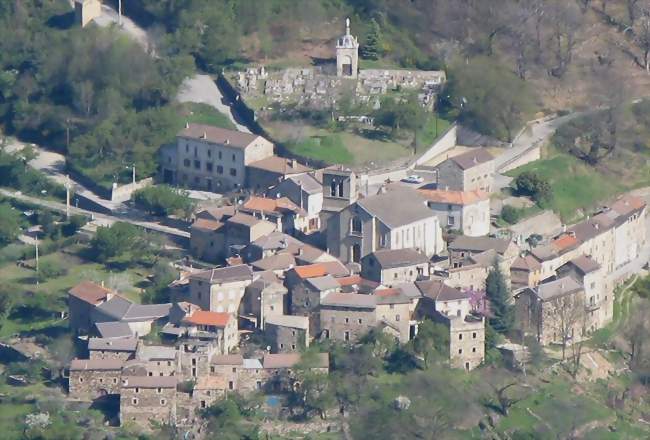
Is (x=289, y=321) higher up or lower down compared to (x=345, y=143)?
lower down

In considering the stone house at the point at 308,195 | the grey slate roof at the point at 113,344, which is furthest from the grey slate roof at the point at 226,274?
the stone house at the point at 308,195

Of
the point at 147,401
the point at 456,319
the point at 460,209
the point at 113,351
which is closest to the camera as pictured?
the point at 147,401

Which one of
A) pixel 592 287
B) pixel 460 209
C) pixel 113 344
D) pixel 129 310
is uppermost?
pixel 460 209

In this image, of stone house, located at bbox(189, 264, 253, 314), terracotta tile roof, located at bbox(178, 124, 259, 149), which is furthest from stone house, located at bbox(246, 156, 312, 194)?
stone house, located at bbox(189, 264, 253, 314)

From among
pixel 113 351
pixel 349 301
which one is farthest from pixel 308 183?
pixel 113 351

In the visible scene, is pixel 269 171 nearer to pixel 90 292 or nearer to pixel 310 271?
pixel 310 271

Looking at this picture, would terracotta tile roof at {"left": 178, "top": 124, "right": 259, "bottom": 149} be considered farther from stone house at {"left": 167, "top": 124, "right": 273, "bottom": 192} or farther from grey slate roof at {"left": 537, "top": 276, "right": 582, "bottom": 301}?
grey slate roof at {"left": 537, "top": 276, "right": 582, "bottom": 301}
